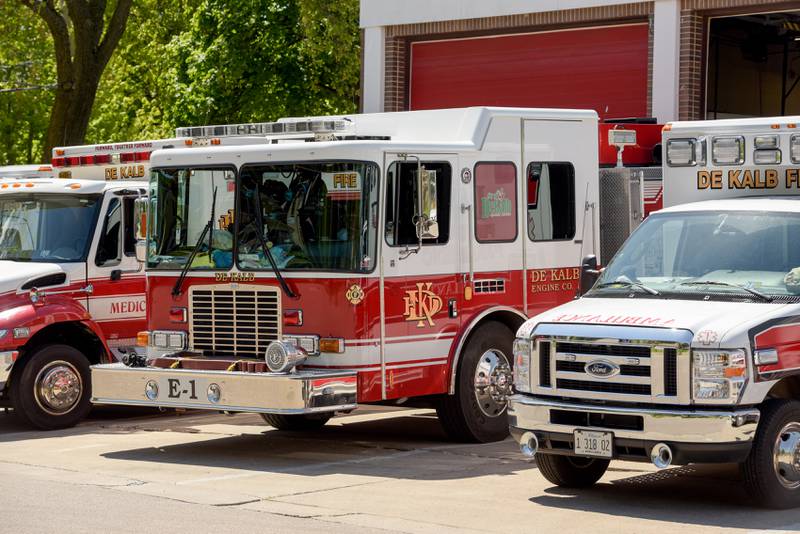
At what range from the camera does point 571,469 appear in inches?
399

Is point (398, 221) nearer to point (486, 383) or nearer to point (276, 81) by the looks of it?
point (486, 383)

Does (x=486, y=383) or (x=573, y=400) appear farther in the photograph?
(x=486, y=383)

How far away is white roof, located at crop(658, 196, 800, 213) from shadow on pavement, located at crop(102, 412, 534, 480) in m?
2.41

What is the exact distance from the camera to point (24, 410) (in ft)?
44.6

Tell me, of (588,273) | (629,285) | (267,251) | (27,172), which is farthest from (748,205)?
(27,172)

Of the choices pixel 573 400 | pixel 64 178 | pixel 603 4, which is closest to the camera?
pixel 573 400

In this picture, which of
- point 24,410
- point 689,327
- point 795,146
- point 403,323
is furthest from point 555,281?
point 24,410

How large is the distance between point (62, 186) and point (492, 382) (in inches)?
197

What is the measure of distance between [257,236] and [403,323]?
1.41m

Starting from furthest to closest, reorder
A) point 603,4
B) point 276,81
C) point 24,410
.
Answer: point 276,81
point 603,4
point 24,410

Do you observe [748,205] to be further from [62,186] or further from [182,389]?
[62,186]

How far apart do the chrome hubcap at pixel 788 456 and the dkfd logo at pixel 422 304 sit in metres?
3.51

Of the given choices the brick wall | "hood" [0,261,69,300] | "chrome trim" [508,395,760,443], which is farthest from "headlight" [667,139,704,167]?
the brick wall

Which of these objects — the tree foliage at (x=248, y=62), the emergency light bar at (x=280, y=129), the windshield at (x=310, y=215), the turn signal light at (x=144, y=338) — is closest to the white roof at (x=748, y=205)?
the windshield at (x=310, y=215)
